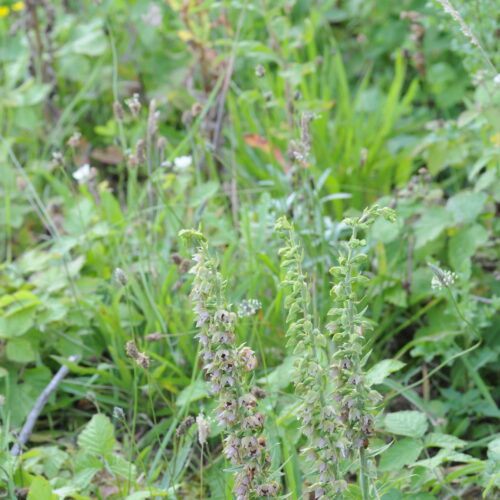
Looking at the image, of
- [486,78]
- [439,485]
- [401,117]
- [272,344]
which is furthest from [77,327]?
[401,117]

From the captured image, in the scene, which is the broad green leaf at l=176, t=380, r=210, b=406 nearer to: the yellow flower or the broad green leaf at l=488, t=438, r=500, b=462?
the broad green leaf at l=488, t=438, r=500, b=462

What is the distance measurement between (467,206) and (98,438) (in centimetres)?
117

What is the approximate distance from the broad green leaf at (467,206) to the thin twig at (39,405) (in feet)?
3.60

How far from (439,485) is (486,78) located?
47.6 inches

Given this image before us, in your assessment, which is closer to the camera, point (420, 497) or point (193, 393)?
point (420, 497)

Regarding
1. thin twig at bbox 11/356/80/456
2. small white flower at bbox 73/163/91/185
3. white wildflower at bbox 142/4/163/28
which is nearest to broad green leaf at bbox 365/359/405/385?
thin twig at bbox 11/356/80/456

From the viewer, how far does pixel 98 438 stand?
174 centimetres

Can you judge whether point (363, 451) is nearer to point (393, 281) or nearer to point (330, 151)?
point (393, 281)

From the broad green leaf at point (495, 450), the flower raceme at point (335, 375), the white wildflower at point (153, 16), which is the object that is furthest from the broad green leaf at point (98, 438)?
the white wildflower at point (153, 16)

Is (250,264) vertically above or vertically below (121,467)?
above

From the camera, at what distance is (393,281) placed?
223 cm

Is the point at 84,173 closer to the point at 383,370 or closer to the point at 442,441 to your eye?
the point at 383,370

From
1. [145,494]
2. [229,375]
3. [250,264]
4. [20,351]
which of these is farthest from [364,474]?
[20,351]

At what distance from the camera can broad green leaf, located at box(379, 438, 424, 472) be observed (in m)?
1.64
